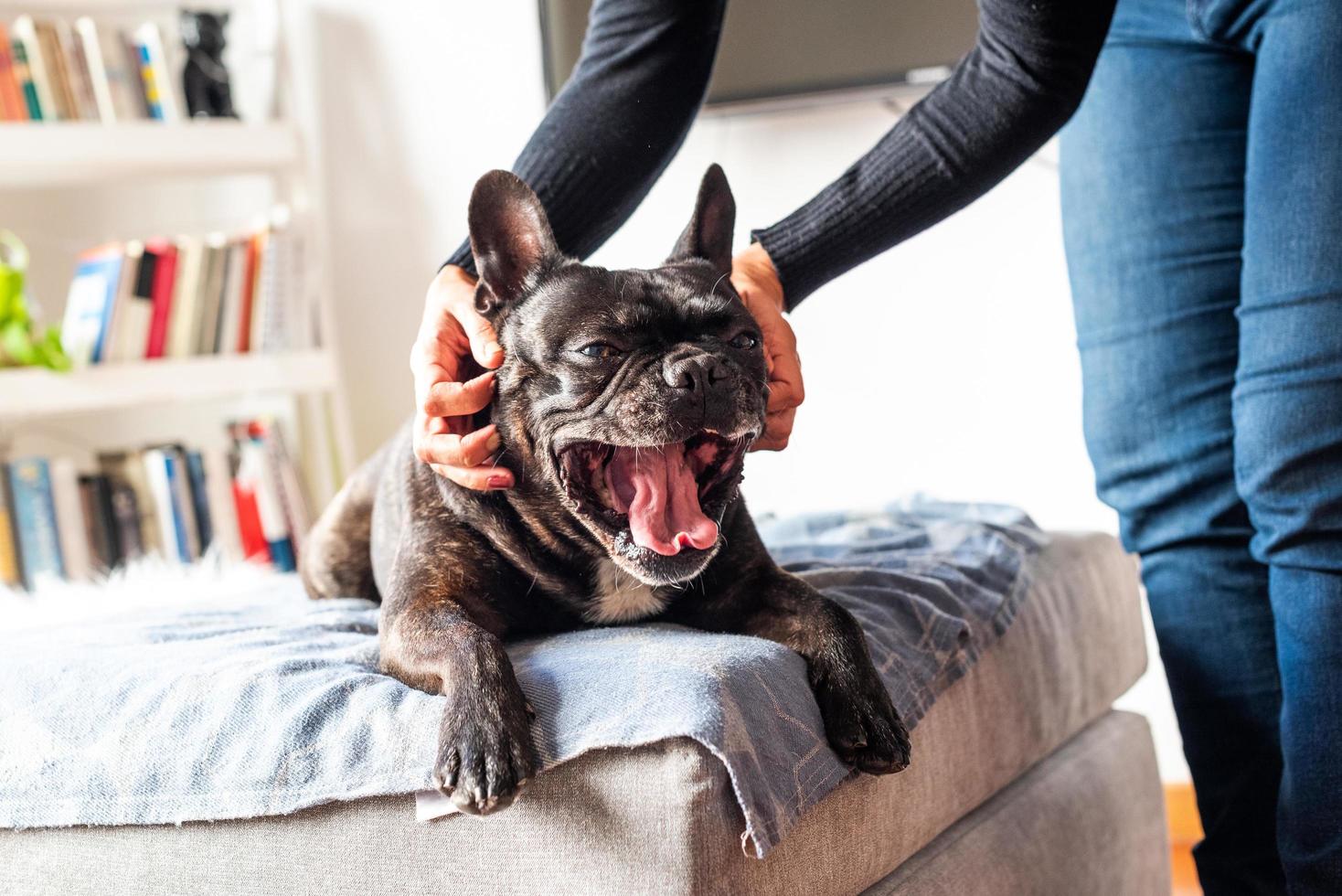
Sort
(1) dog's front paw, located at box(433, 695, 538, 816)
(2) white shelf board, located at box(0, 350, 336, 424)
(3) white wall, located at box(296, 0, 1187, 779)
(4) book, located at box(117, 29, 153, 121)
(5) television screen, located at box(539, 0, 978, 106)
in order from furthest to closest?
(4) book, located at box(117, 29, 153, 121) → (2) white shelf board, located at box(0, 350, 336, 424) → (3) white wall, located at box(296, 0, 1187, 779) → (5) television screen, located at box(539, 0, 978, 106) → (1) dog's front paw, located at box(433, 695, 538, 816)

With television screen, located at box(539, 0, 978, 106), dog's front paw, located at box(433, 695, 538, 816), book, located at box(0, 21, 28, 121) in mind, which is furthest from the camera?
book, located at box(0, 21, 28, 121)

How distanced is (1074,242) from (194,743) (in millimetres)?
1078

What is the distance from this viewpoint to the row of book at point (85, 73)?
2.94m

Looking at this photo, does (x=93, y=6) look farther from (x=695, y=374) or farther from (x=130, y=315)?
(x=695, y=374)

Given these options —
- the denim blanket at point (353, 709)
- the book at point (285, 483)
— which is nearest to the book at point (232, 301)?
the book at point (285, 483)

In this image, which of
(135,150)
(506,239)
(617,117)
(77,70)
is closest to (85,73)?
(77,70)

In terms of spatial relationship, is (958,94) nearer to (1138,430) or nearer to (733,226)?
(733,226)

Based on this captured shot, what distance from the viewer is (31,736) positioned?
1.17 metres

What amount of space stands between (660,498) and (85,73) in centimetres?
251

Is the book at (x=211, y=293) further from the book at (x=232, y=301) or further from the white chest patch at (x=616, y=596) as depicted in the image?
the white chest patch at (x=616, y=596)

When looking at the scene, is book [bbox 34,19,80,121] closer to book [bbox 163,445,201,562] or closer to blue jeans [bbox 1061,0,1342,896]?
book [bbox 163,445,201,562]

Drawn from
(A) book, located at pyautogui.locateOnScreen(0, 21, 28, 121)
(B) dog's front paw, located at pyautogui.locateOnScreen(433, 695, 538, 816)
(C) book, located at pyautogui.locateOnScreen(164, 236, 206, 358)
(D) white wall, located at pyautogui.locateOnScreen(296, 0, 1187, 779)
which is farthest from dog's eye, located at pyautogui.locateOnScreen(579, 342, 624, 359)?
(A) book, located at pyautogui.locateOnScreen(0, 21, 28, 121)

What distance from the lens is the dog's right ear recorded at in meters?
1.22

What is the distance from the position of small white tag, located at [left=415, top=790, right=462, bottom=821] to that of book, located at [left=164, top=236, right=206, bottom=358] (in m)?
2.37
